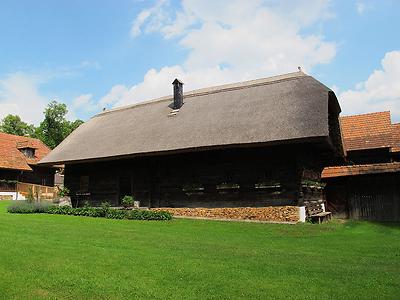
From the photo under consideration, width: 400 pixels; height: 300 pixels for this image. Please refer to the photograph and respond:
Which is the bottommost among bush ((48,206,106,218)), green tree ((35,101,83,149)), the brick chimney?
bush ((48,206,106,218))

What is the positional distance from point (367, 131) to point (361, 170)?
7.26 meters

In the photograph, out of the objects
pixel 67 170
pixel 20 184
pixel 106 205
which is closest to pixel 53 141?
pixel 20 184

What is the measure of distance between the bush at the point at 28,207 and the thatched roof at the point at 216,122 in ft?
9.50

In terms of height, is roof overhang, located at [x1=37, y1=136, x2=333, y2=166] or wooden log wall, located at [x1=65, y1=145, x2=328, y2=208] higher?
roof overhang, located at [x1=37, y1=136, x2=333, y2=166]

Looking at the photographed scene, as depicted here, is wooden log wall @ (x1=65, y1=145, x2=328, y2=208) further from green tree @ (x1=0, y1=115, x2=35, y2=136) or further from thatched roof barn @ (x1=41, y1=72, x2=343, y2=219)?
green tree @ (x1=0, y1=115, x2=35, y2=136)

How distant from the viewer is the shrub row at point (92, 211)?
18.2 meters

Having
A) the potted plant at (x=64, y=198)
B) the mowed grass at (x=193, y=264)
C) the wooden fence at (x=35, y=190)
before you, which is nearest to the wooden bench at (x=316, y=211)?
the mowed grass at (x=193, y=264)

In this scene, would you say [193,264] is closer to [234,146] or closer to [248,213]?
[234,146]

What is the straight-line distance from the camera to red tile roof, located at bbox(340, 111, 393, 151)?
2595 cm

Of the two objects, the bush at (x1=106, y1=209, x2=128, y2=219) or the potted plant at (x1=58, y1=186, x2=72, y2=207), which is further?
the potted plant at (x1=58, y1=186, x2=72, y2=207)

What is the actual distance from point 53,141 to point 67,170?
40360 mm

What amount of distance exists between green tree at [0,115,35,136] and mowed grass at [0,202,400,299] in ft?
198

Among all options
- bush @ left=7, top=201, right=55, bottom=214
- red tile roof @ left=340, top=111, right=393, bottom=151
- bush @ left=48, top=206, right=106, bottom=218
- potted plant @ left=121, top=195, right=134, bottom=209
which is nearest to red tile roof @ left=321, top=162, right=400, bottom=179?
red tile roof @ left=340, top=111, right=393, bottom=151

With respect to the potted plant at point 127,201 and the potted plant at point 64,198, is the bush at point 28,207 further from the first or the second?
the potted plant at point 127,201
